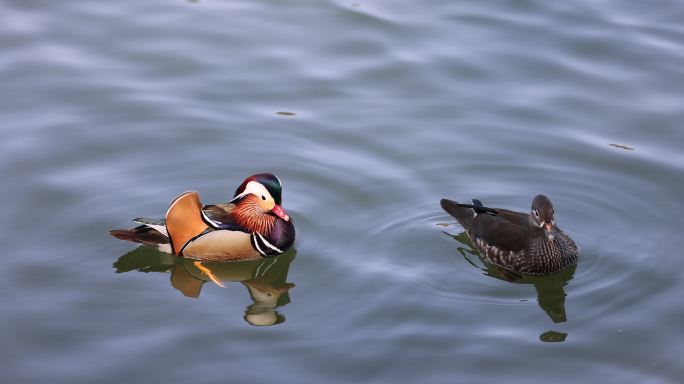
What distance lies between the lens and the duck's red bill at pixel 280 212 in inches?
388

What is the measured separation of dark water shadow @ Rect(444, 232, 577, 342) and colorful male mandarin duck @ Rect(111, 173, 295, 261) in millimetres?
1669

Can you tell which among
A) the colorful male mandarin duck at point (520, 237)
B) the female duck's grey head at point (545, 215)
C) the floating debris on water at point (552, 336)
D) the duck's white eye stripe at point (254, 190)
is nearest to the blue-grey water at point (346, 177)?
the floating debris on water at point (552, 336)

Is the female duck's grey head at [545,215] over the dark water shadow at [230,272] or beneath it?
over

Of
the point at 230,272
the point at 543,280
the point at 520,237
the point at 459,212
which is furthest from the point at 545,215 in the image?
the point at 230,272

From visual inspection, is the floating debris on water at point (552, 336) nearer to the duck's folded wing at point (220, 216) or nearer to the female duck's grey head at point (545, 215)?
the female duck's grey head at point (545, 215)

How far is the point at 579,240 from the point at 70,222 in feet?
15.8

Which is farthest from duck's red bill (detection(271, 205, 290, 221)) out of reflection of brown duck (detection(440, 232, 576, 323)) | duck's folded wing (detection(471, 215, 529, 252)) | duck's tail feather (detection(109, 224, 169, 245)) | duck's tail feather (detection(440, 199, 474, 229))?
duck's folded wing (detection(471, 215, 529, 252))

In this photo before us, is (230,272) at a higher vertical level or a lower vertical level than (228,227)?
lower

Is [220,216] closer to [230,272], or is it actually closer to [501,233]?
[230,272]

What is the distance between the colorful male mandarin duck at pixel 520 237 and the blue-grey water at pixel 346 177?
165mm

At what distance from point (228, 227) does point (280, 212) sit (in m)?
0.50

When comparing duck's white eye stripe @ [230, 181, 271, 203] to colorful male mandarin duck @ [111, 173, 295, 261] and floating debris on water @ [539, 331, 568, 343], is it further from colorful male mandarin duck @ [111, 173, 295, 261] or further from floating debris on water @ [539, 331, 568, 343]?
floating debris on water @ [539, 331, 568, 343]

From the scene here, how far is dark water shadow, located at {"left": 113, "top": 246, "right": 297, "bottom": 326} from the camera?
927 centimetres

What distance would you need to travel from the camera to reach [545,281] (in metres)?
9.65
